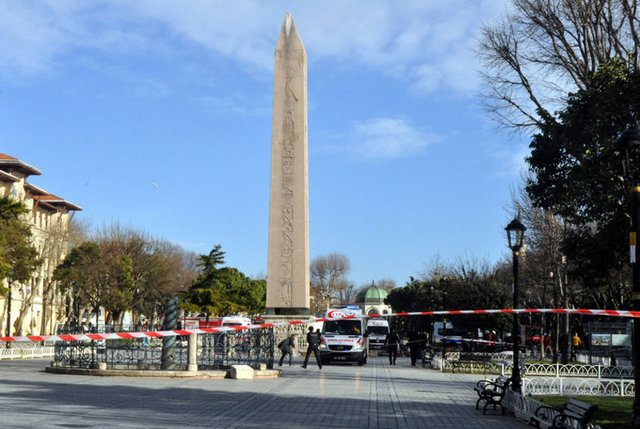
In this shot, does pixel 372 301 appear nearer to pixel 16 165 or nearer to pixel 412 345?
pixel 16 165

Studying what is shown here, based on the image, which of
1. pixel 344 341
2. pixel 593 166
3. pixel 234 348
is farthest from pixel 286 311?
pixel 593 166

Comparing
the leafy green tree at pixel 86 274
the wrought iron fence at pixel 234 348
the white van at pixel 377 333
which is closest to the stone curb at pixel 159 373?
the wrought iron fence at pixel 234 348

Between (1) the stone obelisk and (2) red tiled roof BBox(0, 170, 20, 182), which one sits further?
(2) red tiled roof BBox(0, 170, 20, 182)

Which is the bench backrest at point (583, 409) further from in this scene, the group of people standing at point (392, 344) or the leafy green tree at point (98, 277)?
the leafy green tree at point (98, 277)

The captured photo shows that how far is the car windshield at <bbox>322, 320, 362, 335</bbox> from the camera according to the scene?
31.2 meters

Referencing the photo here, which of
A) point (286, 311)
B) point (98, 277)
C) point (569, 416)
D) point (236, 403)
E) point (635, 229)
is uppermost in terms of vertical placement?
point (98, 277)

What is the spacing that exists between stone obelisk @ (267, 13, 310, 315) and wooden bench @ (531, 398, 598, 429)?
1887 cm

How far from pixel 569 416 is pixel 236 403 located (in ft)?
22.1

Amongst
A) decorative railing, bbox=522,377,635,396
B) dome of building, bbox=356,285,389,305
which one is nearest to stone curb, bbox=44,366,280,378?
decorative railing, bbox=522,377,635,396

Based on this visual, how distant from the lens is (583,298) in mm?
49156

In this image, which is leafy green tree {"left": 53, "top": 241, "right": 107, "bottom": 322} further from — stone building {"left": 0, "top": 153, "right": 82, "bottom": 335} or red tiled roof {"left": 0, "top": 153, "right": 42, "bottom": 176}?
red tiled roof {"left": 0, "top": 153, "right": 42, "bottom": 176}

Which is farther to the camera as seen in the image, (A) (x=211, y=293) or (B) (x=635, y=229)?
(A) (x=211, y=293)

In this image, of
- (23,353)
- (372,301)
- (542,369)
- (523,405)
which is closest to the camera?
(523,405)

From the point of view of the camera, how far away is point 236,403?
13.9 metres
